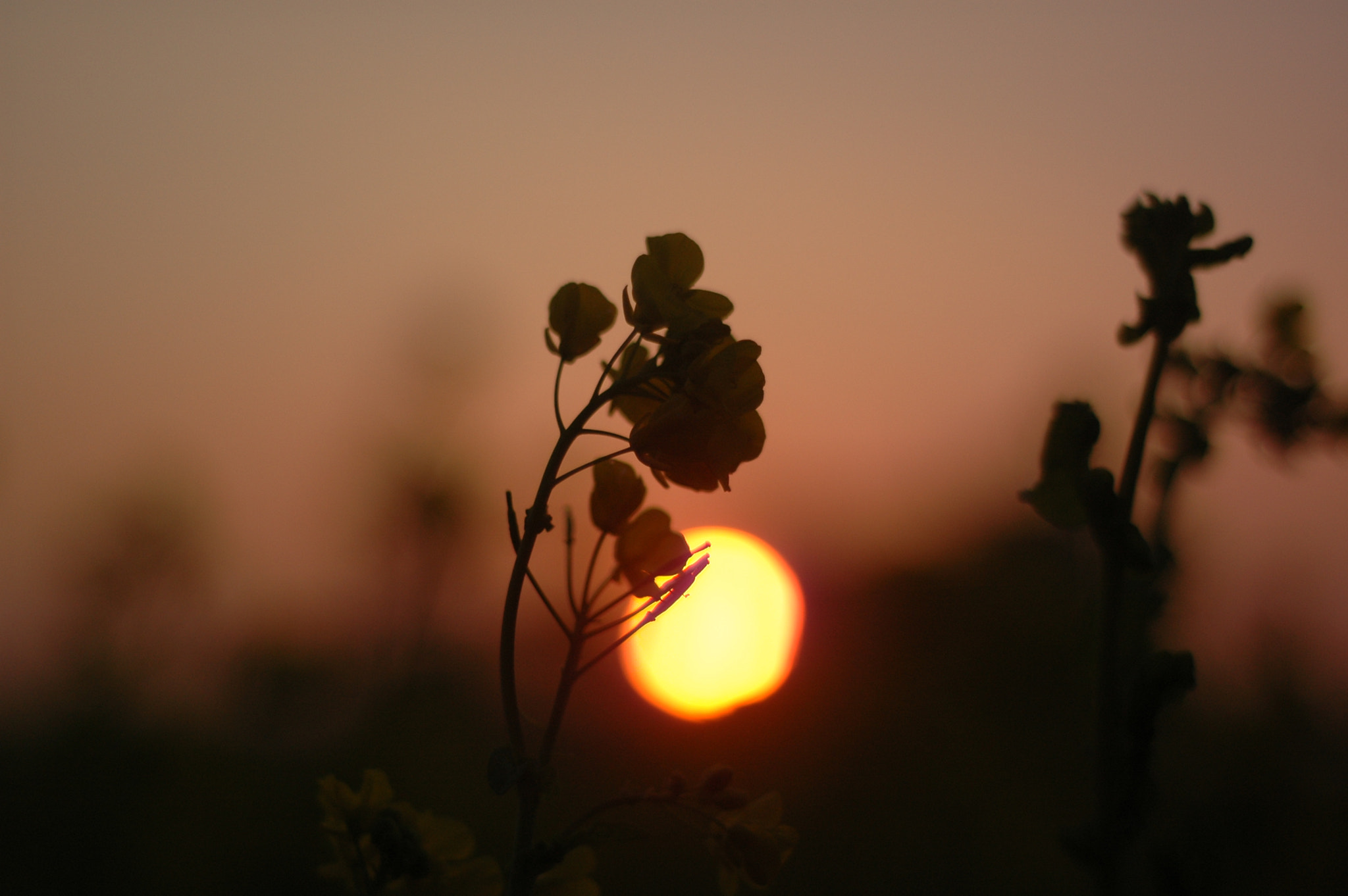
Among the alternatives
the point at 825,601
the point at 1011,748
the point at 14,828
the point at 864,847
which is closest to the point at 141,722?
the point at 14,828

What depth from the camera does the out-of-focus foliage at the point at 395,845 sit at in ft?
4.10

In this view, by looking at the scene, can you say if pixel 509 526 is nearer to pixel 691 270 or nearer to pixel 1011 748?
pixel 691 270

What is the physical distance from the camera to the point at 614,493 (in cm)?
127

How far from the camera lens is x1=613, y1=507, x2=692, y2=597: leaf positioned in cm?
A: 130

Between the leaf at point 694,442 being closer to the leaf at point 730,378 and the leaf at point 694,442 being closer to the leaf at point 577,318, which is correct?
the leaf at point 730,378

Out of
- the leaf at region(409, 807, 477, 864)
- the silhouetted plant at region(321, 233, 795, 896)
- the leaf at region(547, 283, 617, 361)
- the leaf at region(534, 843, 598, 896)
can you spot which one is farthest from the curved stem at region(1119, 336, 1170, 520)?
the leaf at region(409, 807, 477, 864)

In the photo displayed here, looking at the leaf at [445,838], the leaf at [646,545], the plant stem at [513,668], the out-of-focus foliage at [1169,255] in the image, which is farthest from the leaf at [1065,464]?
the leaf at [445,838]

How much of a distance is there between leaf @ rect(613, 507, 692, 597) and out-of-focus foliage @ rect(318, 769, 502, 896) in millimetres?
444

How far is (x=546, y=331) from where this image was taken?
129 centimetres

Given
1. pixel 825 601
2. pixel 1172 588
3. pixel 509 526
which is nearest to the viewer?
pixel 509 526

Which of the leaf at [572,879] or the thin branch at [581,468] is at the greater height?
the thin branch at [581,468]

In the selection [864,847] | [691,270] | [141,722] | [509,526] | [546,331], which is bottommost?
[864,847]

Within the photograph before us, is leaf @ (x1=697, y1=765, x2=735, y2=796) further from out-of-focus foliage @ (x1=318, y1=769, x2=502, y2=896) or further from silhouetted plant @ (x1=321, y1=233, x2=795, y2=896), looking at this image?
out-of-focus foliage @ (x1=318, y1=769, x2=502, y2=896)

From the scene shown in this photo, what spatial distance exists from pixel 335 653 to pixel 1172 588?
242 inches
